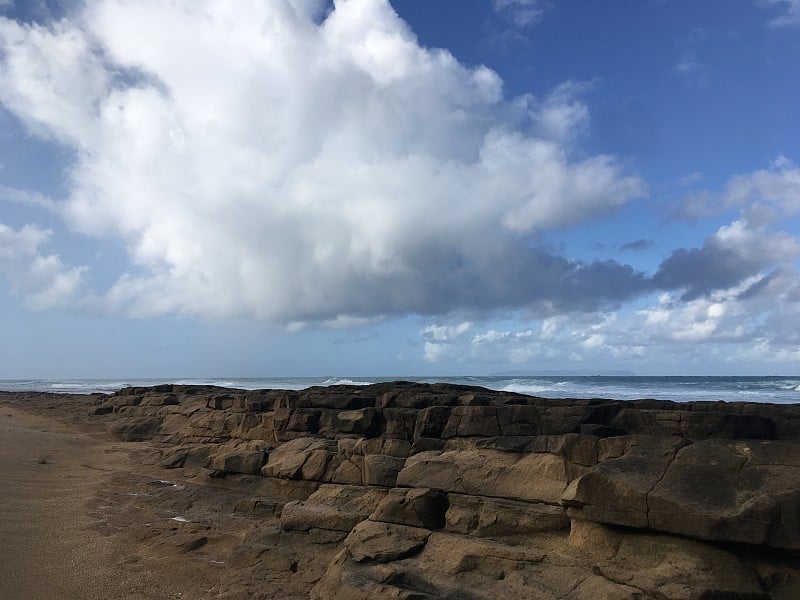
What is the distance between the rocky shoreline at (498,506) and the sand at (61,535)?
72 centimetres

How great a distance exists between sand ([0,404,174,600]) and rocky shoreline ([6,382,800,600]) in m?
0.72

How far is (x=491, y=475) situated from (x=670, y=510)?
2.80 m

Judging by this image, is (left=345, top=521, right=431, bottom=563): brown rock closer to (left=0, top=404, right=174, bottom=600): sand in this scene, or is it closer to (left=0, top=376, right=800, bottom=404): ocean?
(left=0, top=404, right=174, bottom=600): sand

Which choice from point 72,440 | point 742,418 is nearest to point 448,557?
point 742,418

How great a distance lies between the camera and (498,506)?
7.86m

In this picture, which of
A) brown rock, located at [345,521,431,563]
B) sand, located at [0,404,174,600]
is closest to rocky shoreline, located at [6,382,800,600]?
brown rock, located at [345,521,431,563]

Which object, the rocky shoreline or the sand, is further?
the sand

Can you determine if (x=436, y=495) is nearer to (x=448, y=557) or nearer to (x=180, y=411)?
A: (x=448, y=557)

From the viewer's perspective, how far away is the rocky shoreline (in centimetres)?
599

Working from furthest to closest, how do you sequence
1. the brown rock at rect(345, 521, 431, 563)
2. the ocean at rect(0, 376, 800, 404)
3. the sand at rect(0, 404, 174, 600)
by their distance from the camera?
1. the ocean at rect(0, 376, 800, 404)
2. the sand at rect(0, 404, 174, 600)
3. the brown rock at rect(345, 521, 431, 563)

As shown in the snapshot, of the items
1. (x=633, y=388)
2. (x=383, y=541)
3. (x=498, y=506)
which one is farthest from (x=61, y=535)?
(x=633, y=388)

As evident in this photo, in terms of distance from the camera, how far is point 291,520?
934 centimetres

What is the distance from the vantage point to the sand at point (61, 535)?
7.61m

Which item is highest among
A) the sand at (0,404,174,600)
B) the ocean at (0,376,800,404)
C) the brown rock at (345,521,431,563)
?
the ocean at (0,376,800,404)
